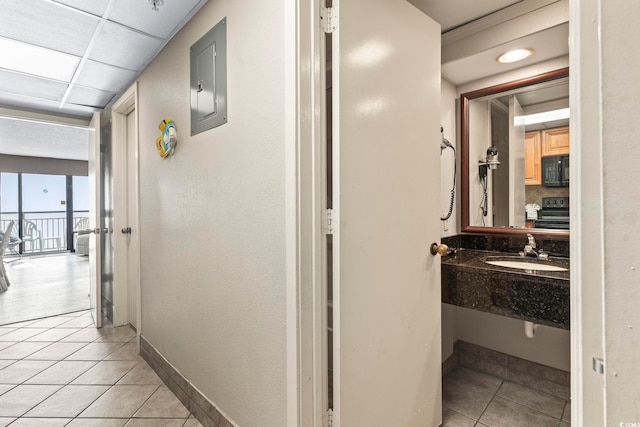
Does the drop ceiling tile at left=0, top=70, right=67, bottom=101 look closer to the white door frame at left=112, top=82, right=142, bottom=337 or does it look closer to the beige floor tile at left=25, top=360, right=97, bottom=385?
the white door frame at left=112, top=82, right=142, bottom=337

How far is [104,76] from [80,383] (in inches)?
94.9

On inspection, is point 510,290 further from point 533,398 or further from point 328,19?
point 328,19

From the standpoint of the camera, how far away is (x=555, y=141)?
1906mm

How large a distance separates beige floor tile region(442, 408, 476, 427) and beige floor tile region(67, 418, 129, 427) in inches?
71.1

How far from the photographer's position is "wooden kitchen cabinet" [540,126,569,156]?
187cm

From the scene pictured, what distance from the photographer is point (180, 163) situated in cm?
192

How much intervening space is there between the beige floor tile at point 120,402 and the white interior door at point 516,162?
2.64m

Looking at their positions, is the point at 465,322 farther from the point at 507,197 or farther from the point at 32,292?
the point at 32,292

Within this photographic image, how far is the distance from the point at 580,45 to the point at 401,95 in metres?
1.00

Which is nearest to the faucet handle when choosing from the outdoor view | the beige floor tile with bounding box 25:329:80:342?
the beige floor tile with bounding box 25:329:80:342

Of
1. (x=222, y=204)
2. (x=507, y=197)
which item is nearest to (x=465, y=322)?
(x=507, y=197)

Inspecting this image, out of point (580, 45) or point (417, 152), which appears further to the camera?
point (417, 152)

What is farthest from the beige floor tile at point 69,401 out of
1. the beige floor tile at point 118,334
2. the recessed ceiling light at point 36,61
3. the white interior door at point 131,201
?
the recessed ceiling light at point 36,61

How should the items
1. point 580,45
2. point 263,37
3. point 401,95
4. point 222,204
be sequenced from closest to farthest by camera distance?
1. point 580,45
2. point 263,37
3. point 401,95
4. point 222,204
